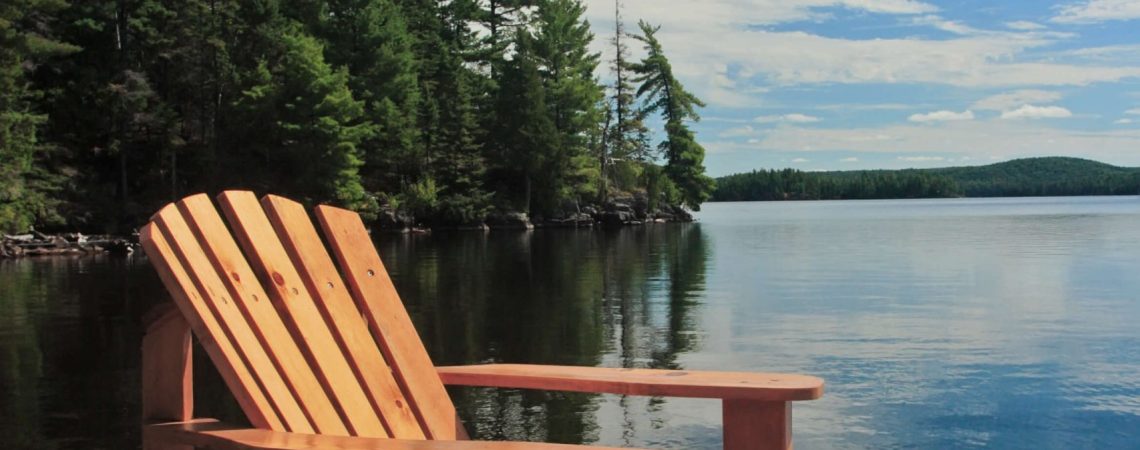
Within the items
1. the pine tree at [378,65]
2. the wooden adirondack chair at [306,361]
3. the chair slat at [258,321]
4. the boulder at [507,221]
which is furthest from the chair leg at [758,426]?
the boulder at [507,221]

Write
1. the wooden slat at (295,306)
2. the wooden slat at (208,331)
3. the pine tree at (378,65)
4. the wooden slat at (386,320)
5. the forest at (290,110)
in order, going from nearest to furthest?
the wooden slat at (208,331) → the wooden slat at (295,306) → the wooden slat at (386,320) → the forest at (290,110) → the pine tree at (378,65)

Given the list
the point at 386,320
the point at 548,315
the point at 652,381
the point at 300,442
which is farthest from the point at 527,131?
the point at 300,442

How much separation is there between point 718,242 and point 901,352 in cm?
2723

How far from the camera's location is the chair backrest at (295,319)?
→ 241 cm

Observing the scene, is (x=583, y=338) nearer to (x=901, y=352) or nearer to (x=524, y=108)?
(x=901, y=352)

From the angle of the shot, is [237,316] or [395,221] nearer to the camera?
[237,316]

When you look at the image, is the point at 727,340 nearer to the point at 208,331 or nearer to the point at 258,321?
the point at 258,321

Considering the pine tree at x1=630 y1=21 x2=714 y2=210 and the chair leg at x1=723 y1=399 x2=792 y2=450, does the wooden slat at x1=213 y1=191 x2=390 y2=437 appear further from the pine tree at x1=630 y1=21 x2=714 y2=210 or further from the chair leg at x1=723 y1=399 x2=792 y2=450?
the pine tree at x1=630 y1=21 x2=714 y2=210

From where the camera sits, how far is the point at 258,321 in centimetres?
258

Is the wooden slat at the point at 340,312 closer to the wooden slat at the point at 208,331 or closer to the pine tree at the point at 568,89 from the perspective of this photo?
the wooden slat at the point at 208,331

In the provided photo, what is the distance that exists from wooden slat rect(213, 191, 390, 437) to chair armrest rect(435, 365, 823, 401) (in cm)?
46

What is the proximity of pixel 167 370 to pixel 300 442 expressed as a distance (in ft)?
1.62

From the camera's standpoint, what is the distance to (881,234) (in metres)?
44.7

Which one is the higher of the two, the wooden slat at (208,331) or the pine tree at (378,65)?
the pine tree at (378,65)
